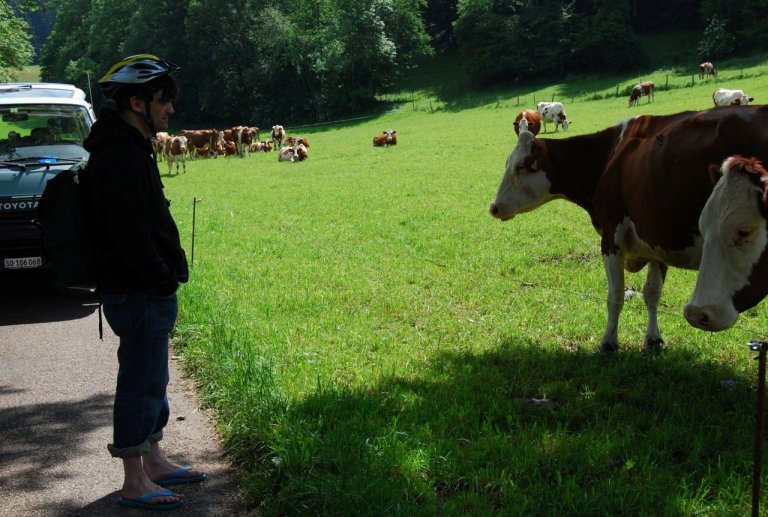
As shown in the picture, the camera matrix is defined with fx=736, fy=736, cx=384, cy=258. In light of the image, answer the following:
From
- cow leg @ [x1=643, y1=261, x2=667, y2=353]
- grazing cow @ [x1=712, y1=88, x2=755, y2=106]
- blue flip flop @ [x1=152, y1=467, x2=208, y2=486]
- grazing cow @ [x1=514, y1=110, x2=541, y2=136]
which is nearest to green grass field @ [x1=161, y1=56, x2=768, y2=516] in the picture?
cow leg @ [x1=643, y1=261, x2=667, y2=353]

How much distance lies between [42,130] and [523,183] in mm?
6601

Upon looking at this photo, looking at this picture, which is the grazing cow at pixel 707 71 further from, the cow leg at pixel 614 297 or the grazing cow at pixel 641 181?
the cow leg at pixel 614 297

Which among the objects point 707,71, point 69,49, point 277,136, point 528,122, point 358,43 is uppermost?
point 69,49

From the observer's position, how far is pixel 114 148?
362cm

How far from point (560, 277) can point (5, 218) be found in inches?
252

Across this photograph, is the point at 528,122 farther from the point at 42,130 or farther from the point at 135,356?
the point at 135,356

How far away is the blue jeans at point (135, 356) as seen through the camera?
148 inches

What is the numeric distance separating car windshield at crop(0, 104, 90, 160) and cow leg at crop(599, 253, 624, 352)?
6959 millimetres

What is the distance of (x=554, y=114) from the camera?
3141 centimetres

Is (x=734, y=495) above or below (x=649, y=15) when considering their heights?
below

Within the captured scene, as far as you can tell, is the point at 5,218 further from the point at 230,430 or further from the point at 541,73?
the point at 541,73

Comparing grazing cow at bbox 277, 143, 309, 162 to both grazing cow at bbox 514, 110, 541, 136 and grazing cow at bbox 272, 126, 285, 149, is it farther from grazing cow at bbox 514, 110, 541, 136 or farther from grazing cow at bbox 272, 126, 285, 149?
grazing cow at bbox 272, 126, 285, 149

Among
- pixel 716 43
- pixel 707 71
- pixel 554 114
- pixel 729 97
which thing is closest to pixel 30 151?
pixel 554 114

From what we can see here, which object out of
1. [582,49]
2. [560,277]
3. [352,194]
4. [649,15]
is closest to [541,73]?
[582,49]
